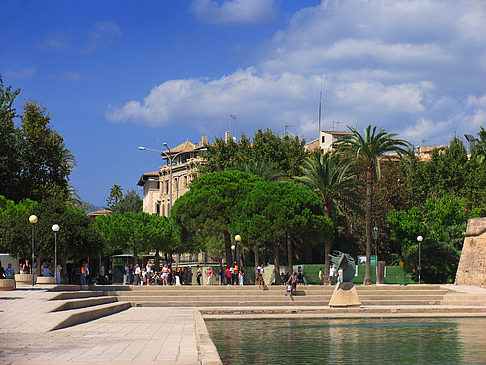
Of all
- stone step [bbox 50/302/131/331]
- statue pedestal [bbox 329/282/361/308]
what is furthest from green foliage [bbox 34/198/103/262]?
statue pedestal [bbox 329/282/361/308]

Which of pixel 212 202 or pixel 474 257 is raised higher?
pixel 212 202

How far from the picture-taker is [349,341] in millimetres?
16891

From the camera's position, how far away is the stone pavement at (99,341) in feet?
35.5

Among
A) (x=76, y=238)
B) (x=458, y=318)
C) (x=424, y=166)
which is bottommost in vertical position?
(x=458, y=318)

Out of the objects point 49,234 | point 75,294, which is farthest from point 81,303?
point 49,234

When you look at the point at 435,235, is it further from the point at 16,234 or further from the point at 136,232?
the point at 16,234

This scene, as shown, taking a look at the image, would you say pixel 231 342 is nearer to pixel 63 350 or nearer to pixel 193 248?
pixel 63 350

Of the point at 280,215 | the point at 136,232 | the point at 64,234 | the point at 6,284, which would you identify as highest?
the point at 280,215

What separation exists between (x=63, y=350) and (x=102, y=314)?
458 inches

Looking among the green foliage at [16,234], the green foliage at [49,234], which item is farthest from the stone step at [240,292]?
the green foliage at [16,234]

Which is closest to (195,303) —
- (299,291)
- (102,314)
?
(299,291)

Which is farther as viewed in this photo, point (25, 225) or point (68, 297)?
point (25, 225)

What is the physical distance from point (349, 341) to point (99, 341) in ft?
20.6

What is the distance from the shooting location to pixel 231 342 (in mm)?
16594
